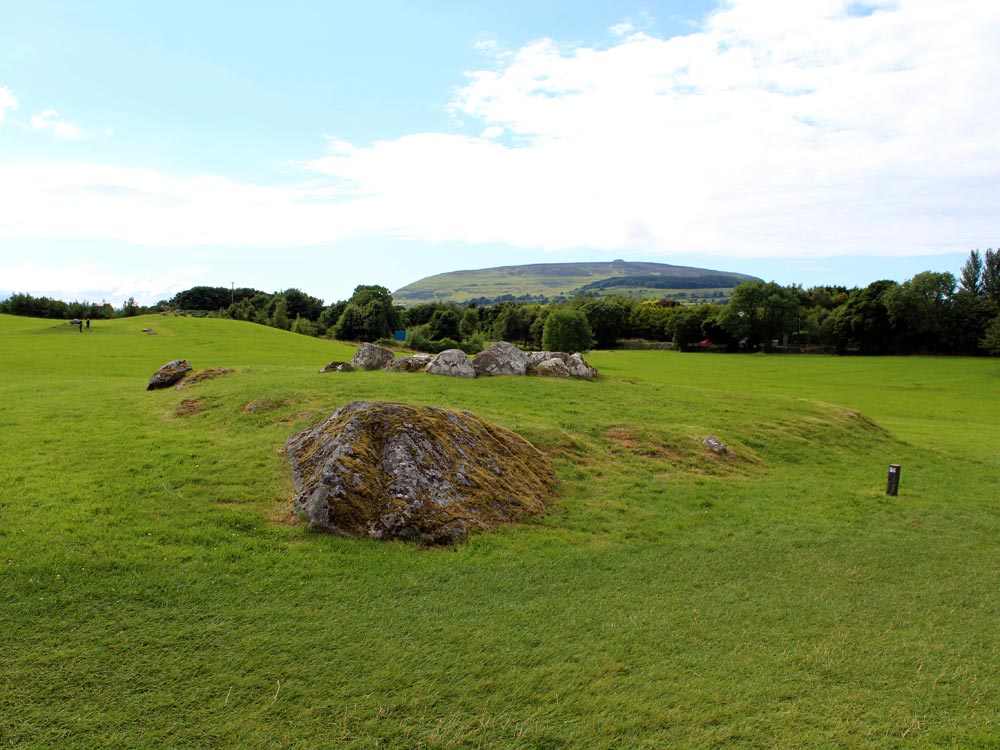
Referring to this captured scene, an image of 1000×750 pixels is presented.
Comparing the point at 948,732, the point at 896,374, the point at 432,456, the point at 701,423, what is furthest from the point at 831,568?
the point at 896,374

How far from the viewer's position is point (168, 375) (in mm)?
25922

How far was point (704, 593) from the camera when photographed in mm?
9727

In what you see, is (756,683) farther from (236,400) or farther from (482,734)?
(236,400)

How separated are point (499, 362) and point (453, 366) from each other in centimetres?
241

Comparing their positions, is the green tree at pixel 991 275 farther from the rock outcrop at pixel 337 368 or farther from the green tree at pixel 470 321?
the rock outcrop at pixel 337 368

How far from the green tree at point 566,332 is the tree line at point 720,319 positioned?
5.9 inches

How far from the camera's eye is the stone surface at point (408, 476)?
438 inches

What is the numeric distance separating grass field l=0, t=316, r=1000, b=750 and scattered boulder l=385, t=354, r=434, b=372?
10.8m

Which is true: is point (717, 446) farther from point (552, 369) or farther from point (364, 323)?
point (364, 323)

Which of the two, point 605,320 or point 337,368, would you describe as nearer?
point 337,368

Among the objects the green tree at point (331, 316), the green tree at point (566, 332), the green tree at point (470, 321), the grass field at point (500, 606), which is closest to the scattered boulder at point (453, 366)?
the grass field at point (500, 606)

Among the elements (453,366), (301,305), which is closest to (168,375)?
(453,366)

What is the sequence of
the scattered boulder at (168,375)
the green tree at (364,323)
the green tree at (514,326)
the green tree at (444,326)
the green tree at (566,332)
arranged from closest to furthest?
the scattered boulder at (168,375) < the green tree at (566,332) < the green tree at (364,323) < the green tree at (444,326) < the green tree at (514,326)

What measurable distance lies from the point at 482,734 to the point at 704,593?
502 cm
